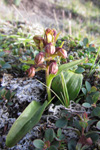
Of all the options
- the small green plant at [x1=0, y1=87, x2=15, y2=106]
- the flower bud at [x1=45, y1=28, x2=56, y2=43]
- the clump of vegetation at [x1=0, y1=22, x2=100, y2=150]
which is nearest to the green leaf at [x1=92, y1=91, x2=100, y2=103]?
the clump of vegetation at [x1=0, y1=22, x2=100, y2=150]

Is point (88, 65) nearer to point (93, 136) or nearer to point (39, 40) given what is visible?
point (39, 40)

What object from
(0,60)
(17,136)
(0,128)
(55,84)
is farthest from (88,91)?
(0,60)

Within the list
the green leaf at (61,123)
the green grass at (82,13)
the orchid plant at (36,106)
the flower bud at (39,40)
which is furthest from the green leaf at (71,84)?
the green grass at (82,13)

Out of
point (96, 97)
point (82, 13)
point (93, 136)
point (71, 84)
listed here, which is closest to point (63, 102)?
point (71, 84)

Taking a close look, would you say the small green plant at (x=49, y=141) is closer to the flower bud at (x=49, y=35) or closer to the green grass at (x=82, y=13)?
the flower bud at (x=49, y=35)

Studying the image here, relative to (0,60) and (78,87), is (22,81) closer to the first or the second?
(0,60)

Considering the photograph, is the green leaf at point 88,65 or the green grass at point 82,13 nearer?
the green leaf at point 88,65

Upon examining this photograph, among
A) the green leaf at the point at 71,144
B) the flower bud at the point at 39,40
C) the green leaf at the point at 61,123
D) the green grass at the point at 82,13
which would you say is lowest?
the green leaf at the point at 71,144
